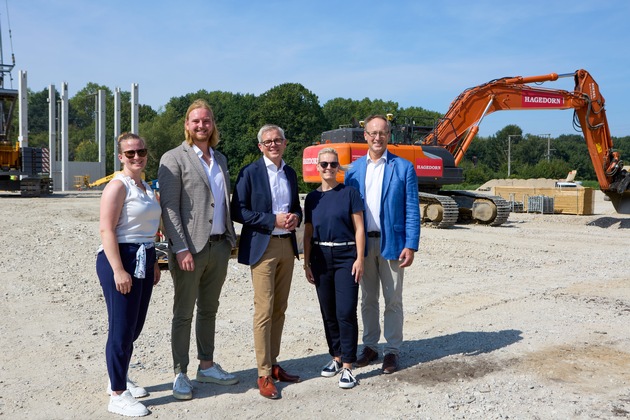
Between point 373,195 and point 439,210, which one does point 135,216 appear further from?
point 439,210

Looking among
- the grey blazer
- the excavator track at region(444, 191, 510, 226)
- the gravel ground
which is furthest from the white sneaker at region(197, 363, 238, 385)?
the excavator track at region(444, 191, 510, 226)

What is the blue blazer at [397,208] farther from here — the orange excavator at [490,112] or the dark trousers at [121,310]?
the orange excavator at [490,112]

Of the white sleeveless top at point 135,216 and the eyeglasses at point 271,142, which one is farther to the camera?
the eyeglasses at point 271,142

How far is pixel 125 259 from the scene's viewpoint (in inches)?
149

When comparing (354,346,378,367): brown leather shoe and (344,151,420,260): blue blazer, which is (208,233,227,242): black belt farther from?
(354,346,378,367): brown leather shoe

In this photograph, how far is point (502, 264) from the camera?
33.4ft

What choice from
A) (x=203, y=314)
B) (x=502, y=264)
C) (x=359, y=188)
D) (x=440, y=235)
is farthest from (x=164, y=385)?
(x=440, y=235)

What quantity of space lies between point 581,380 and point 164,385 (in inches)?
119

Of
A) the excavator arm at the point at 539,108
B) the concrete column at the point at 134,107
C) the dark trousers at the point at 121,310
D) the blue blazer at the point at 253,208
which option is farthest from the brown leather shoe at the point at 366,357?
the concrete column at the point at 134,107

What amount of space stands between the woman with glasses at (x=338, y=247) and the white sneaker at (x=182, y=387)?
1.00m

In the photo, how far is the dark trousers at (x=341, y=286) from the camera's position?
4469 millimetres

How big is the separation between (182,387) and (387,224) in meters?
1.86

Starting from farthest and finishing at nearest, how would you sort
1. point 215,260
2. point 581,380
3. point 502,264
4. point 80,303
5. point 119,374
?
point 502,264
point 80,303
point 581,380
point 215,260
point 119,374

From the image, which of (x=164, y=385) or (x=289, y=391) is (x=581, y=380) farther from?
(x=164, y=385)
